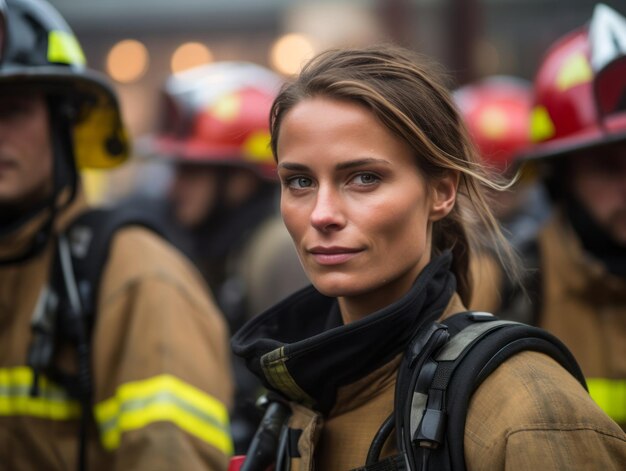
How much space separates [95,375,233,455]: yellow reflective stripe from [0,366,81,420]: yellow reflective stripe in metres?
0.10

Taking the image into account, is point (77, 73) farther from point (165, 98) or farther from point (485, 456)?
point (165, 98)

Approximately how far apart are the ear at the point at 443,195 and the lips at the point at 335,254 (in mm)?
224

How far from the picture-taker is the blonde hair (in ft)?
6.56

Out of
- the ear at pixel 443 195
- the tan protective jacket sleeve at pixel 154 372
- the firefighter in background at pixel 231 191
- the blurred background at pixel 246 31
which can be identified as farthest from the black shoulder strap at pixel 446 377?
the blurred background at pixel 246 31

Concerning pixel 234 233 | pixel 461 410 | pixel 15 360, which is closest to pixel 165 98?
pixel 234 233

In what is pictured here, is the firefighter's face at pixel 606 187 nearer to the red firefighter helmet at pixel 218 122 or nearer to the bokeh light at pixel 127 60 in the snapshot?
the red firefighter helmet at pixel 218 122

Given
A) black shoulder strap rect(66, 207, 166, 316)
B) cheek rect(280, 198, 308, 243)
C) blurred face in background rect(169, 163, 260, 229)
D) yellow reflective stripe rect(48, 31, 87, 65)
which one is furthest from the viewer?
blurred face in background rect(169, 163, 260, 229)

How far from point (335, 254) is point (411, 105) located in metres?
0.36

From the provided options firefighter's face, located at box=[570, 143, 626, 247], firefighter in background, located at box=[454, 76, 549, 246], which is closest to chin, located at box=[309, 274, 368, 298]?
firefighter's face, located at box=[570, 143, 626, 247]

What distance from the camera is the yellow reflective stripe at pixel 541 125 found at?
161 inches

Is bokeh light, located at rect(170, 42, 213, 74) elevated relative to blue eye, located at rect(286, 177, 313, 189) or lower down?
lower down

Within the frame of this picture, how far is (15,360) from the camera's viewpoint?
9.88 feet

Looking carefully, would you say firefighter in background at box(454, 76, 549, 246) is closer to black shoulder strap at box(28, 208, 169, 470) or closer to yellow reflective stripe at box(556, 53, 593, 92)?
yellow reflective stripe at box(556, 53, 593, 92)

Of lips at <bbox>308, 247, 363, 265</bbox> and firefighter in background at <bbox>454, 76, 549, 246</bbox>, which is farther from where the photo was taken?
firefighter in background at <bbox>454, 76, 549, 246</bbox>
